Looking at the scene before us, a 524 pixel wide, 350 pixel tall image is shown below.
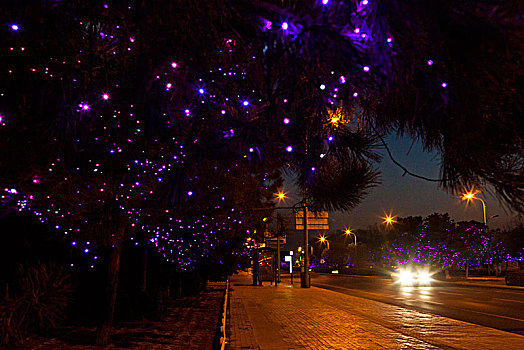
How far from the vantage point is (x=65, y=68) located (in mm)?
4648

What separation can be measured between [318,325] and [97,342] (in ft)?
18.3

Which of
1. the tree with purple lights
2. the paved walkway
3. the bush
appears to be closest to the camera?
the tree with purple lights

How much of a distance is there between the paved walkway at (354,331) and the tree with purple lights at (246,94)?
16.4 ft

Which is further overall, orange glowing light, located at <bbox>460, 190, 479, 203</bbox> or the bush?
the bush

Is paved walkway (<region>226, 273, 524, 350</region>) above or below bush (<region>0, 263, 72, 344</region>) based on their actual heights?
below

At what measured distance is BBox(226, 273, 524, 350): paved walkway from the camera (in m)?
9.49

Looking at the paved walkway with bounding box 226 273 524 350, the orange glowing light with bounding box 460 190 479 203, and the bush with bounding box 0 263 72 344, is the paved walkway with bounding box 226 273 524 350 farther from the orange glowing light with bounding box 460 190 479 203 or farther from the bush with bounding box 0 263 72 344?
the orange glowing light with bounding box 460 190 479 203

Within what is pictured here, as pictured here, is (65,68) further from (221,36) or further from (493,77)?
(493,77)

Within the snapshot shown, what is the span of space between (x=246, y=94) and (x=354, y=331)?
7.92m

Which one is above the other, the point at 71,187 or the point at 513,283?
the point at 71,187

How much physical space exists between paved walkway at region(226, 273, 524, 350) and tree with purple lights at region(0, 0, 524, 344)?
197 inches

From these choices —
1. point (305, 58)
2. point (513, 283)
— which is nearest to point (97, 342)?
point (305, 58)

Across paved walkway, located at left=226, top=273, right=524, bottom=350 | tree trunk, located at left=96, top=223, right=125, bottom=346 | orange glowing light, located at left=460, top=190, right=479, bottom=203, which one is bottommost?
paved walkway, located at left=226, top=273, right=524, bottom=350

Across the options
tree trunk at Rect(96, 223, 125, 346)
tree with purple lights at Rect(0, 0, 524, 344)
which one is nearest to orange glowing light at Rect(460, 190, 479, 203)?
tree with purple lights at Rect(0, 0, 524, 344)
